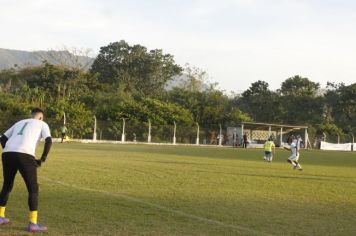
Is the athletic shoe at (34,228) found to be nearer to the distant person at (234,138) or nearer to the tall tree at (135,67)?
the distant person at (234,138)

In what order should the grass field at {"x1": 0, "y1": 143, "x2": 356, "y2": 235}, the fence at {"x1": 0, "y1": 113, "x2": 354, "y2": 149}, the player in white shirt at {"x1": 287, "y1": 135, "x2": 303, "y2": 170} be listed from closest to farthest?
the grass field at {"x1": 0, "y1": 143, "x2": 356, "y2": 235}
the player in white shirt at {"x1": 287, "y1": 135, "x2": 303, "y2": 170}
the fence at {"x1": 0, "y1": 113, "x2": 354, "y2": 149}

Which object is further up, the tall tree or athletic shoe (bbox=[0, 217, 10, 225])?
the tall tree

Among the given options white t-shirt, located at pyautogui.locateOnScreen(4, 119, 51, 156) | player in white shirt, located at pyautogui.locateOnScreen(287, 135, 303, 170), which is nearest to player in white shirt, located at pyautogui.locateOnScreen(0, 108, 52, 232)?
white t-shirt, located at pyautogui.locateOnScreen(4, 119, 51, 156)

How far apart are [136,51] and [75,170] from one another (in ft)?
252

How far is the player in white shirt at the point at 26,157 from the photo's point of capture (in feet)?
26.8

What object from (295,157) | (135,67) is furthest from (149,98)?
(295,157)

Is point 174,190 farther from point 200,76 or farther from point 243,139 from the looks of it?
point 200,76

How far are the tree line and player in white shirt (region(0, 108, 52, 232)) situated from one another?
45.2 meters

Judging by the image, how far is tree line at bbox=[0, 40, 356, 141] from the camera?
59016 millimetres

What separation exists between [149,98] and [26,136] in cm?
5767

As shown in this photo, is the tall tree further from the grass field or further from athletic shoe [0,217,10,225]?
athletic shoe [0,217,10,225]

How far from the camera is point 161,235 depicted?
812 cm

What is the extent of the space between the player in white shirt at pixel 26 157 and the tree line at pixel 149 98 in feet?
148

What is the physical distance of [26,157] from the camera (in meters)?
8.19
